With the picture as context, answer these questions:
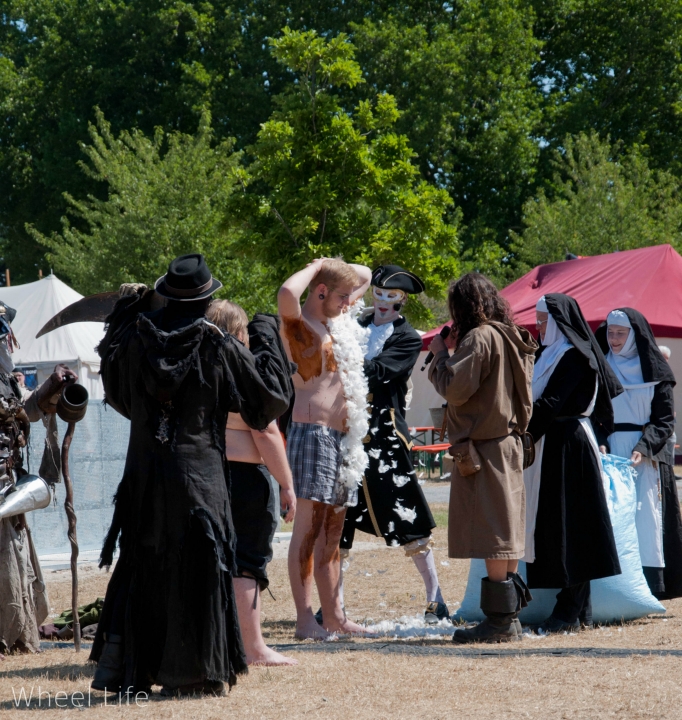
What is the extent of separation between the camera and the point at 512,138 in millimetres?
34062

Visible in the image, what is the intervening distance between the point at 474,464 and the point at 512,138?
30.4 meters

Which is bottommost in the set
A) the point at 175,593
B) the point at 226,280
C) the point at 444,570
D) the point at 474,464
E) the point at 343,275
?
the point at 444,570

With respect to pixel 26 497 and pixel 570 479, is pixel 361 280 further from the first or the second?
pixel 26 497

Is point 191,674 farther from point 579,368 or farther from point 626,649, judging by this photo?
point 579,368

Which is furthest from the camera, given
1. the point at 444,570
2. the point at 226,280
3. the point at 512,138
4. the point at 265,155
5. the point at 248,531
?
the point at 512,138

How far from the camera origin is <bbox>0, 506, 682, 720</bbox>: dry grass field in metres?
3.83

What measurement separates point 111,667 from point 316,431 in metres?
1.83

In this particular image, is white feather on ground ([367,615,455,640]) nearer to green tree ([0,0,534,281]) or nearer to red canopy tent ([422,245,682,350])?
red canopy tent ([422,245,682,350])

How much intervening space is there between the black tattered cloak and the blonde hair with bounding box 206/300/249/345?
1.47ft

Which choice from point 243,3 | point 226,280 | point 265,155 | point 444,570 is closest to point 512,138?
point 243,3

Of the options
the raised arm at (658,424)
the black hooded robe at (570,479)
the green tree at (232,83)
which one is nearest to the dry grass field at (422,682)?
the black hooded robe at (570,479)

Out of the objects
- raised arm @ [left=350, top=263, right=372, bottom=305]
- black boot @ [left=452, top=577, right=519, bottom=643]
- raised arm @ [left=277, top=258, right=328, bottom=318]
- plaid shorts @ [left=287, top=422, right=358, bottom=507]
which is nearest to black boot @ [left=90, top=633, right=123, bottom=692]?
plaid shorts @ [left=287, top=422, right=358, bottom=507]

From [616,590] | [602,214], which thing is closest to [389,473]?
[616,590]

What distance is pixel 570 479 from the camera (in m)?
5.88
